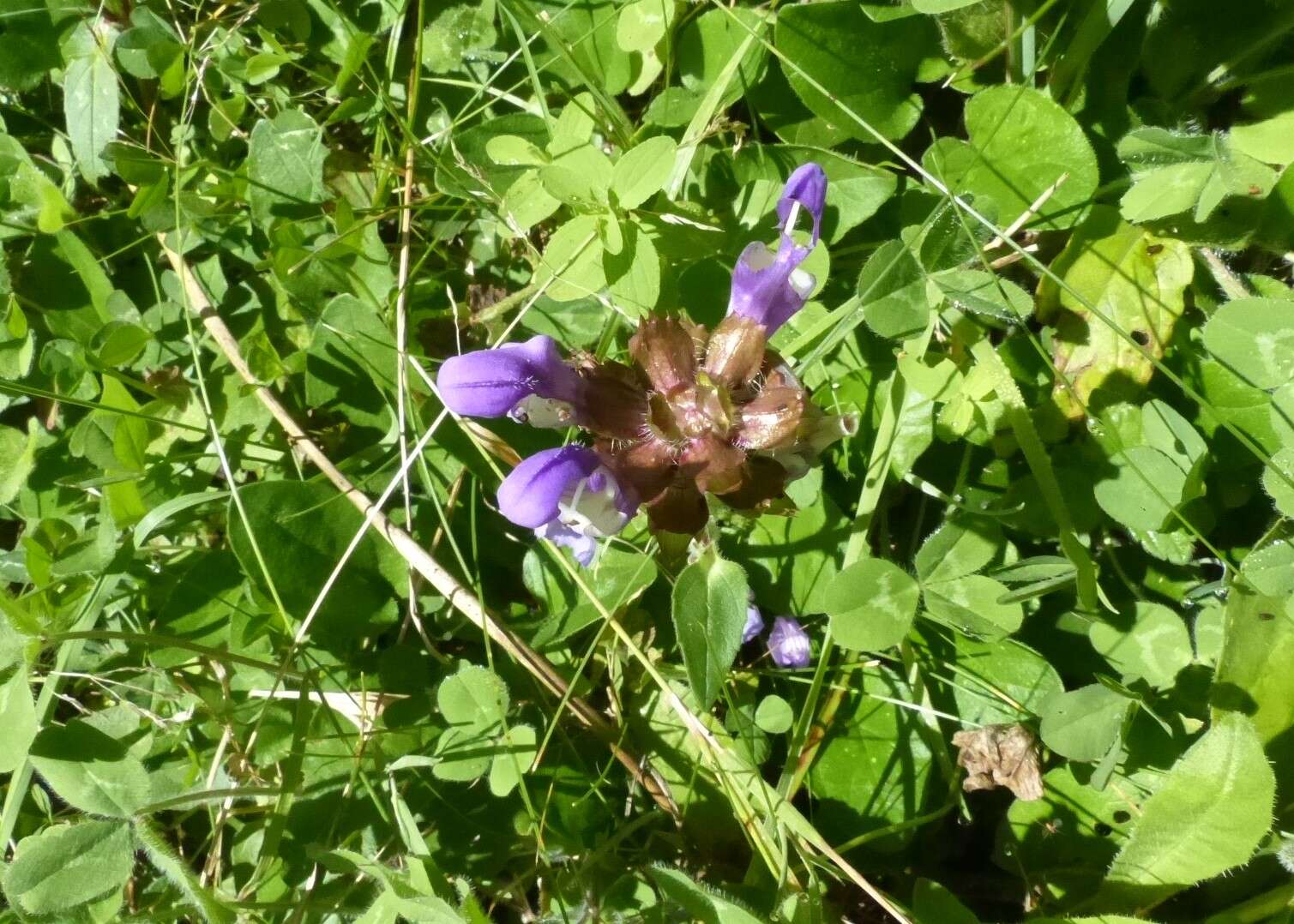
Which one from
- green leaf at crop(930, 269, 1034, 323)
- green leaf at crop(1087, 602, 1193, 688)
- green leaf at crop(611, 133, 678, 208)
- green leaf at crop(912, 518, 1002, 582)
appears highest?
green leaf at crop(611, 133, 678, 208)

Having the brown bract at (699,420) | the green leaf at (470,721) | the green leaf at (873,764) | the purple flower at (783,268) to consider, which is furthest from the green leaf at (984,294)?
the green leaf at (470,721)

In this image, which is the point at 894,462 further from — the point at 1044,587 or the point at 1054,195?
the point at 1054,195

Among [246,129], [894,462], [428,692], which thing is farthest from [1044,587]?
[246,129]

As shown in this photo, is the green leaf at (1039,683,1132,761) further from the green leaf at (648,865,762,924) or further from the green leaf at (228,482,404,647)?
the green leaf at (228,482,404,647)

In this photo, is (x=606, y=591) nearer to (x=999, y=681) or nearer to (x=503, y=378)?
(x=503, y=378)

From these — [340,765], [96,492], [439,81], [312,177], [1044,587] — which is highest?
[439,81]

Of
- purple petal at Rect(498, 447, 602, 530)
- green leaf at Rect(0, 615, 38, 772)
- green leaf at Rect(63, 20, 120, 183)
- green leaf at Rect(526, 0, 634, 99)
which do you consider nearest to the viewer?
purple petal at Rect(498, 447, 602, 530)

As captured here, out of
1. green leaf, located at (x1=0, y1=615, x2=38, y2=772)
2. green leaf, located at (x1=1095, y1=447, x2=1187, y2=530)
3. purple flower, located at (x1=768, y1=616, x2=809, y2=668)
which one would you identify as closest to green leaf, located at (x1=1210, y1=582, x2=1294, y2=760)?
green leaf, located at (x1=1095, y1=447, x2=1187, y2=530)
